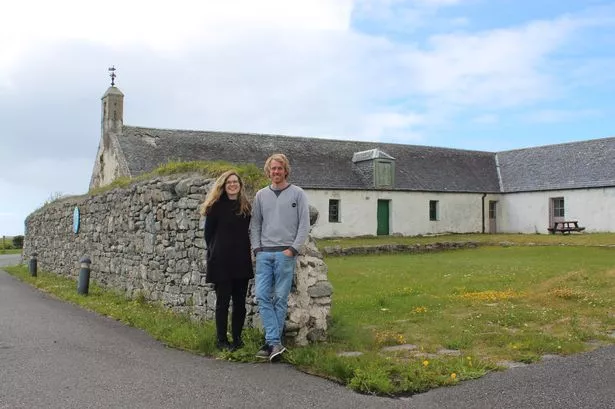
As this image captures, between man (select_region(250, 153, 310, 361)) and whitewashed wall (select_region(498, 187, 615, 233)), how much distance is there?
30540 mm

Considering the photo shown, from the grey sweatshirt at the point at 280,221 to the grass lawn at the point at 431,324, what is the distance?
1.17m

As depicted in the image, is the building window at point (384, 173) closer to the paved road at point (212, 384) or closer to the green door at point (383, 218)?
the green door at point (383, 218)

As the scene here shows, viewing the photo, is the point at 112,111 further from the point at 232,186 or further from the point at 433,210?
the point at 232,186

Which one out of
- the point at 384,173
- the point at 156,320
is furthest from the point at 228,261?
the point at 384,173

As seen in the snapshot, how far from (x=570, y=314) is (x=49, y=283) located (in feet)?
44.1

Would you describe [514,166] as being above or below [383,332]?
above

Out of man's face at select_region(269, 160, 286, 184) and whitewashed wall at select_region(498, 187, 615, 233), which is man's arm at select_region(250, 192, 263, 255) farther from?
whitewashed wall at select_region(498, 187, 615, 233)

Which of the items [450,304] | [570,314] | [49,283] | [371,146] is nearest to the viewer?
[570,314]

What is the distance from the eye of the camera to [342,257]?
24.0 m

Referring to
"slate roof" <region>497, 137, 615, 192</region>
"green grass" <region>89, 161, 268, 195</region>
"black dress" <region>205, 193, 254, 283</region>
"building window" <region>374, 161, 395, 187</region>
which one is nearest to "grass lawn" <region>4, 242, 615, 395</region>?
"black dress" <region>205, 193, 254, 283</region>

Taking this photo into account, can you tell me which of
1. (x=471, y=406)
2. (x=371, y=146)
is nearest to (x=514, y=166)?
(x=371, y=146)

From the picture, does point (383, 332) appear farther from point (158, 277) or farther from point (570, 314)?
point (158, 277)

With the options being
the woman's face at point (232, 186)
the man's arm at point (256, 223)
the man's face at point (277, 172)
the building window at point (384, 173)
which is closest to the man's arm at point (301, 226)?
the man's face at point (277, 172)

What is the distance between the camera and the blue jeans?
650cm
